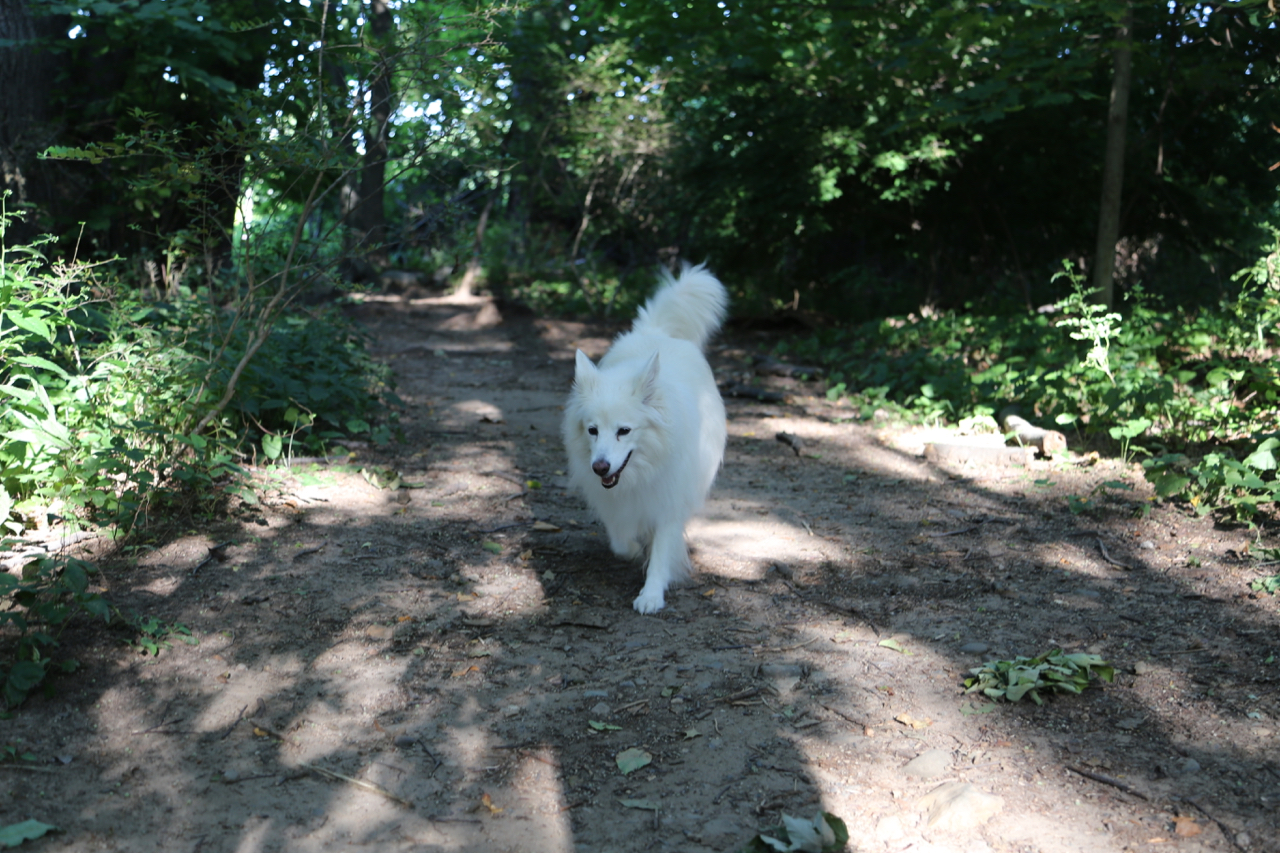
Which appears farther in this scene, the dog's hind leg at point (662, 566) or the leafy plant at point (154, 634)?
the dog's hind leg at point (662, 566)

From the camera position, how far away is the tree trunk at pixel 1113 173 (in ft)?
26.3

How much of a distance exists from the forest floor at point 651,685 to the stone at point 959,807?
0.01 metres

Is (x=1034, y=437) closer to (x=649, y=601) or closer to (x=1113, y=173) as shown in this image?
(x=1113, y=173)

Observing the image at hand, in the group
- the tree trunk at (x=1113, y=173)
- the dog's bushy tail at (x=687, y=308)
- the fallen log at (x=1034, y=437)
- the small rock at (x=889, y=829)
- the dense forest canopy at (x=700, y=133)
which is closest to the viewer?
the small rock at (x=889, y=829)

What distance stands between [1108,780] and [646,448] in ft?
7.30

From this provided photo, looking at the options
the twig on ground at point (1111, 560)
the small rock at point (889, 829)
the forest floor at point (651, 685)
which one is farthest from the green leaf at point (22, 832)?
the twig on ground at point (1111, 560)

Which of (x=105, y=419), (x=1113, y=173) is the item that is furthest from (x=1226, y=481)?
(x=105, y=419)

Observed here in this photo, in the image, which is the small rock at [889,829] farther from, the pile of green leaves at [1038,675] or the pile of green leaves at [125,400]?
the pile of green leaves at [125,400]

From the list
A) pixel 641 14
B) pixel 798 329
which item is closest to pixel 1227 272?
pixel 798 329

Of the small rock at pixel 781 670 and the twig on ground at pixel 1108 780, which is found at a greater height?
the twig on ground at pixel 1108 780

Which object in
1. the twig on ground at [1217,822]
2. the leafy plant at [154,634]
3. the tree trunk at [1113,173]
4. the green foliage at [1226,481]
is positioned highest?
the tree trunk at [1113,173]

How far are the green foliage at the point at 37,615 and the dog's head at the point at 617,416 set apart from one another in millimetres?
1934

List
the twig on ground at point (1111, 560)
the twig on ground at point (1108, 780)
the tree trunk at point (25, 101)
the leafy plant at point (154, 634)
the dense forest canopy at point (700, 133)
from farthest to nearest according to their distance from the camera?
the tree trunk at point (25, 101)
the dense forest canopy at point (700, 133)
the twig on ground at point (1111, 560)
the leafy plant at point (154, 634)
the twig on ground at point (1108, 780)

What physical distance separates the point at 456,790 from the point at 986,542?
3.21 metres
